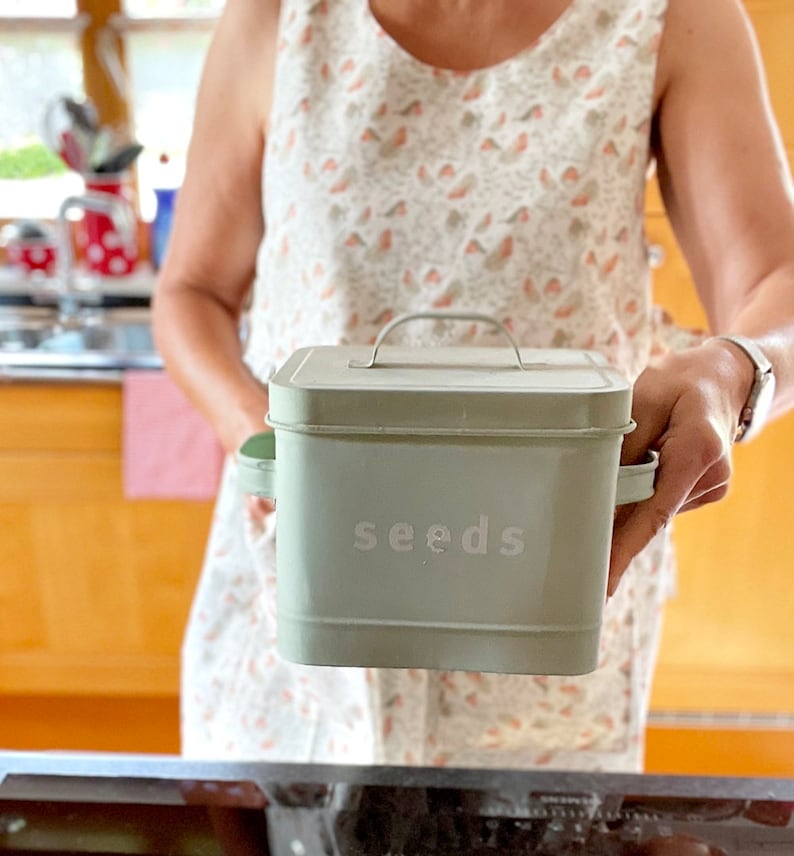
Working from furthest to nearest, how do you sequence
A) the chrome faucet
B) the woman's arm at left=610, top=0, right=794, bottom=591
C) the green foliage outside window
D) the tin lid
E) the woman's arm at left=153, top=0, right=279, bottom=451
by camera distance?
the green foliage outside window, the chrome faucet, the woman's arm at left=153, top=0, right=279, bottom=451, the woman's arm at left=610, top=0, right=794, bottom=591, the tin lid

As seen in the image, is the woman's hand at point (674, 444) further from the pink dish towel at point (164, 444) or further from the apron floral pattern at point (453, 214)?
the pink dish towel at point (164, 444)

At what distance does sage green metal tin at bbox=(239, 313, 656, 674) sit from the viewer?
379 mm

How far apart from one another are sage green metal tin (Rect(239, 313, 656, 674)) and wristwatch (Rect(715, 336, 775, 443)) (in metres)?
0.13

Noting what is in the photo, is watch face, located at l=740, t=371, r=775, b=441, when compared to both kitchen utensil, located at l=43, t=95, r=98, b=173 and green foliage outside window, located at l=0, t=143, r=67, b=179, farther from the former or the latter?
green foliage outside window, located at l=0, t=143, r=67, b=179

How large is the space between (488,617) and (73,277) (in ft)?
5.60

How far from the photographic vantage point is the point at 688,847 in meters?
0.51

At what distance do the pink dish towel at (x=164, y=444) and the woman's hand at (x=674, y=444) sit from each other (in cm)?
111

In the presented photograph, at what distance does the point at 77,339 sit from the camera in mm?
1714

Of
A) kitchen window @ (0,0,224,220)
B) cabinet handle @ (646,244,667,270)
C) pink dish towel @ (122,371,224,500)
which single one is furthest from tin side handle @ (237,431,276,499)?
kitchen window @ (0,0,224,220)

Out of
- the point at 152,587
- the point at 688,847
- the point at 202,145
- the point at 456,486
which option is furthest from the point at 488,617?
the point at 152,587

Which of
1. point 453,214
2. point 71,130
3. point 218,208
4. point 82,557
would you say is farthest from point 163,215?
point 453,214

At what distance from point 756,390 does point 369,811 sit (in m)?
0.34

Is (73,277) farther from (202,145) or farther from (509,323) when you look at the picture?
(509,323)

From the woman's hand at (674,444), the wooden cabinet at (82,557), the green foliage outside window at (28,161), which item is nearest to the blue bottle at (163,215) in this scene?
the green foliage outside window at (28,161)
